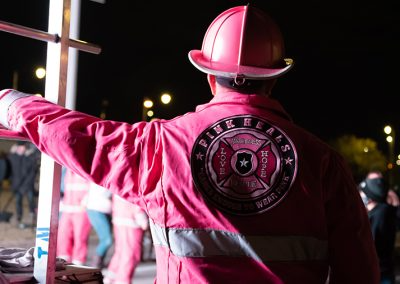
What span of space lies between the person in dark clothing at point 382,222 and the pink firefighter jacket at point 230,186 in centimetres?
427

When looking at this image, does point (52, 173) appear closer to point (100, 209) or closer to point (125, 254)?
point (125, 254)

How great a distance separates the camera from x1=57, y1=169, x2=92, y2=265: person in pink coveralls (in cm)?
779

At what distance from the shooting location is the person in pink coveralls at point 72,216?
7.79m

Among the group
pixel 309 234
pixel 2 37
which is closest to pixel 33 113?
pixel 309 234

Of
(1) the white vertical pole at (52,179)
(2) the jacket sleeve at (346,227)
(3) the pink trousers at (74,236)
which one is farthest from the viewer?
(3) the pink trousers at (74,236)

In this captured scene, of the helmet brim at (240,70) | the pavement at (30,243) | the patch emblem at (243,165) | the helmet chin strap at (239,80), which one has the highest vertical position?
the helmet brim at (240,70)

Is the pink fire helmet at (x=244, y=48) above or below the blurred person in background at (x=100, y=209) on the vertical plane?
above

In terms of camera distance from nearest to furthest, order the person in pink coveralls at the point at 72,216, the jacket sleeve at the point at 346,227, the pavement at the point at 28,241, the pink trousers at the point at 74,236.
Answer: the jacket sleeve at the point at 346,227
the pink trousers at the point at 74,236
the person in pink coveralls at the point at 72,216
the pavement at the point at 28,241

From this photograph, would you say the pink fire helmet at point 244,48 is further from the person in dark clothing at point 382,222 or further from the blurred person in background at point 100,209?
the blurred person in background at point 100,209

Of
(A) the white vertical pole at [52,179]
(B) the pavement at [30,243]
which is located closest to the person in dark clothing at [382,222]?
(B) the pavement at [30,243]

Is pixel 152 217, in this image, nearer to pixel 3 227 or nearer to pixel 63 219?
pixel 63 219

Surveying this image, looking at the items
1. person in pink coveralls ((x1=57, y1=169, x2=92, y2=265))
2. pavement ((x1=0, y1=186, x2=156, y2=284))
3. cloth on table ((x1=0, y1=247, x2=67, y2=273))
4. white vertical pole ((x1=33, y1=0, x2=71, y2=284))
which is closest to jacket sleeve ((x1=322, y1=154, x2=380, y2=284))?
white vertical pole ((x1=33, y1=0, x2=71, y2=284))

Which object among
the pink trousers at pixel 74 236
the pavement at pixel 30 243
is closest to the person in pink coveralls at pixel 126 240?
the pink trousers at pixel 74 236

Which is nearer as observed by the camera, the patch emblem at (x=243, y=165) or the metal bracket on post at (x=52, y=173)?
the patch emblem at (x=243, y=165)
